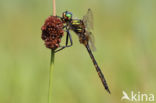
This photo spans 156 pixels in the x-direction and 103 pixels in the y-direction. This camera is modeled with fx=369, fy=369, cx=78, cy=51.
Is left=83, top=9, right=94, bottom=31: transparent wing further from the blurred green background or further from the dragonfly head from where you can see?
the blurred green background

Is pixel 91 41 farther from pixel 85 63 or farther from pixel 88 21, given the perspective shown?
pixel 85 63

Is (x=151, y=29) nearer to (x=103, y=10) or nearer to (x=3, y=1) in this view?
(x=103, y=10)

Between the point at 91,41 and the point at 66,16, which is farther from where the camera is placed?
the point at 91,41

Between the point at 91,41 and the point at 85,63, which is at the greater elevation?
the point at 91,41

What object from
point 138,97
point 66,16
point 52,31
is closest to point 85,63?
point 138,97

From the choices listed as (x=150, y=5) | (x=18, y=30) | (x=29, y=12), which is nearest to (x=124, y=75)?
(x=150, y=5)

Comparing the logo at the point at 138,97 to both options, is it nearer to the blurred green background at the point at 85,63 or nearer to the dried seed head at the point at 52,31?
the blurred green background at the point at 85,63
